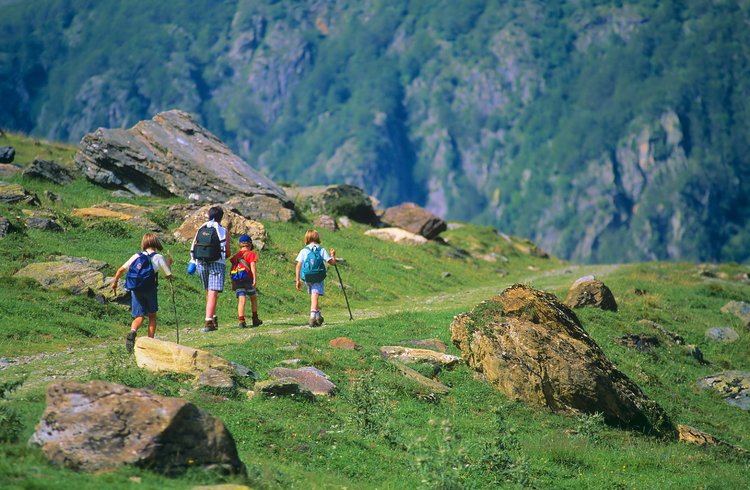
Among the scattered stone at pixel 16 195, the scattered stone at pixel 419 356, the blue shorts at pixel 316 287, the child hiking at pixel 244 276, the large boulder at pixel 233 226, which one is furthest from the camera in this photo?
the large boulder at pixel 233 226

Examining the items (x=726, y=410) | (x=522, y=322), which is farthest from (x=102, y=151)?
(x=726, y=410)

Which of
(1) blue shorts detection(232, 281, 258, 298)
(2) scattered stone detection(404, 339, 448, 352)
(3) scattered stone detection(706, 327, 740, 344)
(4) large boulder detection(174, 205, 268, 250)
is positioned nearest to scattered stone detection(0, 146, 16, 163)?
(4) large boulder detection(174, 205, 268, 250)

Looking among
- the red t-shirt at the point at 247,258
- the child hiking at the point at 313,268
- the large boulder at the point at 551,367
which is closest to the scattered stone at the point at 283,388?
the large boulder at the point at 551,367

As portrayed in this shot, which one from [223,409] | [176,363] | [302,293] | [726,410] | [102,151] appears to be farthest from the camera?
[102,151]

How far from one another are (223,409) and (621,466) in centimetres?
765

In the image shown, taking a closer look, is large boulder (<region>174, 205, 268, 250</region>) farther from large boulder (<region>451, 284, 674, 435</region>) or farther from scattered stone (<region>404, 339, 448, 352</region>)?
large boulder (<region>451, 284, 674, 435</region>)

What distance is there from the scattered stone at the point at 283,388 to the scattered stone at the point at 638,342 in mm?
13194

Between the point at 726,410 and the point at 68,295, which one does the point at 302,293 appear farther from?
the point at 726,410

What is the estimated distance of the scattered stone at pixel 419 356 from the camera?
22.1 metres

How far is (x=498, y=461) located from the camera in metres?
16.6

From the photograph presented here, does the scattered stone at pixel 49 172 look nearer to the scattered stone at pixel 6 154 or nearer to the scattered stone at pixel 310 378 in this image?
the scattered stone at pixel 6 154

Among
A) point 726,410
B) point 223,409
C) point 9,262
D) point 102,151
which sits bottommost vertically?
point 726,410

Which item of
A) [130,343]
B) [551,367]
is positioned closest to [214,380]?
[130,343]

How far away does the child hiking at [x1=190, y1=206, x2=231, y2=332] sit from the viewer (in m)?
23.8
